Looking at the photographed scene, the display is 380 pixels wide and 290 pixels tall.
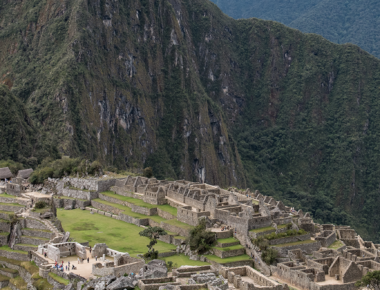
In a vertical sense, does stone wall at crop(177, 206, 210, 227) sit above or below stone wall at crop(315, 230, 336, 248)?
above

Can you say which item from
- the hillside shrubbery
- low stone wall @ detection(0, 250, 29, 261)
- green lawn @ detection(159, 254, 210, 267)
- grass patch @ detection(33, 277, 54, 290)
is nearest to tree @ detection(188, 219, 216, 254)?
green lawn @ detection(159, 254, 210, 267)

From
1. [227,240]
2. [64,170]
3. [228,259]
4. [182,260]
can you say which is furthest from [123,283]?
[64,170]

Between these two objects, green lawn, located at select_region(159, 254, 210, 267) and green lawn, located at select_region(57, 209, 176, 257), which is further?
green lawn, located at select_region(57, 209, 176, 257)

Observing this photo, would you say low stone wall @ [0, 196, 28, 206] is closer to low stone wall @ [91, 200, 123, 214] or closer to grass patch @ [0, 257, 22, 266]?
low stone wall @ [91, 200, 123, 214]

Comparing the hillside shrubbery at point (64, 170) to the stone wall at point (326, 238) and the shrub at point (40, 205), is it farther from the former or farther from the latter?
the stone wall at point (326, 238)

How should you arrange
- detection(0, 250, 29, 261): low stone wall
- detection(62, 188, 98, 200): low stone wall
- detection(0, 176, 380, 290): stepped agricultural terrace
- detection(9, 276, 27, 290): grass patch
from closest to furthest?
detection(0, 176, 380, 290): stepped agricultural terrace
detection(9, 276, 27, 290): grass patch
detection(0, 250, 29, 261): low stone wall
detection(62, 188, 98, 200): low stone wall

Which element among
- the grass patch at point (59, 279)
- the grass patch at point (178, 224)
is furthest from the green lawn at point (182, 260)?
the grass patch at point (59, 279)

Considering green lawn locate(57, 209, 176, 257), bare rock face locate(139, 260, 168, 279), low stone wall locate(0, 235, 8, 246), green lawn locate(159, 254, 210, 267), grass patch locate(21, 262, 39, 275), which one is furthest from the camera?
green lawn locate(57, 209, 176, 257)
